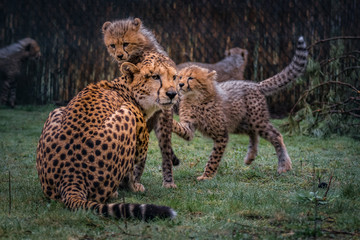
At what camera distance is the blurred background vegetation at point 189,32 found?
9258 mm

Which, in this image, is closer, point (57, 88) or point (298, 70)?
point (298, 70)

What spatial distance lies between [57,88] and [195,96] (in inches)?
211

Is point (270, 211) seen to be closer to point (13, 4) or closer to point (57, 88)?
point (57, 88)

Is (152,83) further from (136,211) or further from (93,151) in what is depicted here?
(136,211)

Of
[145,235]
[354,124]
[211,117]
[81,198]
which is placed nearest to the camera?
[145,235]

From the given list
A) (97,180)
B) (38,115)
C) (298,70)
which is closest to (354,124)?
(298,70)

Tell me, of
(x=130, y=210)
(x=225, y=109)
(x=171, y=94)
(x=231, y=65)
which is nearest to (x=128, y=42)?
(x=171, y=94)

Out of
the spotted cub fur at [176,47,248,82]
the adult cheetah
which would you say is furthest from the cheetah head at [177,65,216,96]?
the adult cheetah

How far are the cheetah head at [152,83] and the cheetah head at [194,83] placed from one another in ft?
4.70

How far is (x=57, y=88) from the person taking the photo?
9.47m

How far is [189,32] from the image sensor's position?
31.1 ft

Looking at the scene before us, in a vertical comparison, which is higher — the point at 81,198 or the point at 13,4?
the point at 13,4

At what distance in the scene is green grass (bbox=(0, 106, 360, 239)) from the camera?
7.77 feet

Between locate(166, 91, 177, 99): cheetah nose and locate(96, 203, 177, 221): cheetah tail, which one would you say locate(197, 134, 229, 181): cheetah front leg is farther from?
locate(96, 203, 177, 221): cheetah tail
